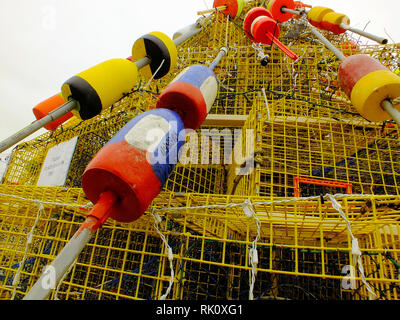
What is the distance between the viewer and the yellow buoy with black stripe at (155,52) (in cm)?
419

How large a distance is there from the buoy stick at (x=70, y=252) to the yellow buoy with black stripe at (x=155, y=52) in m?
2.70

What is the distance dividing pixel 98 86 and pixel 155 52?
57.8 inches

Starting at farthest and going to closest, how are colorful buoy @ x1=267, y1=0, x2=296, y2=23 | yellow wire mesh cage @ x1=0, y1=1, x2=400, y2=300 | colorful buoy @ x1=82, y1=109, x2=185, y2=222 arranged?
1. colorful buoy @ x1=267, y1=0, x2=296, y2=23
2. yellow wire mesh cage @ x1=0, y1=1, x2=400, y2=300
3. colorful buoy @ x1=82, y1=109, x2=185, y2=222

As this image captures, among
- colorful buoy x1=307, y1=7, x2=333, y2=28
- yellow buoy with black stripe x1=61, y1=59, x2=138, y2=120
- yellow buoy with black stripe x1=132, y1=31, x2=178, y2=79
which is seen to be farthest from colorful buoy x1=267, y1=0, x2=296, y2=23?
yellow buoy with black stripe x1=61, y1=59, x2=138, y2=120

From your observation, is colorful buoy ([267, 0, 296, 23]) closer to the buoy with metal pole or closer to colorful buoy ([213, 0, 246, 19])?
colorful buoy ([213, 0, 246, 19])

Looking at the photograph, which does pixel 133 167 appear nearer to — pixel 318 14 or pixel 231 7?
pixel 318 14

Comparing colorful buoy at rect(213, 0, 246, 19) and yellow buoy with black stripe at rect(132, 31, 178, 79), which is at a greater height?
colorful buoy at rect(213, 0, 246, 19)

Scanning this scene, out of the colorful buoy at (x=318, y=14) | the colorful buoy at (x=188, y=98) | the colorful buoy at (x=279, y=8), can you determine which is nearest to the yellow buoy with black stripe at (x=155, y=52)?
the colorful buoy at (x=188, y=98)

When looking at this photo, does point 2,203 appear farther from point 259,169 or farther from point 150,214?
point 259,169

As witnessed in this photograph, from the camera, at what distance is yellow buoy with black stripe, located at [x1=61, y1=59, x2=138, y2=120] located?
10.0 feet

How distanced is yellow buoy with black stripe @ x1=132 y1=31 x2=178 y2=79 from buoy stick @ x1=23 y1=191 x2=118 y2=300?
106 inches

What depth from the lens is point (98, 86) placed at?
321cm
